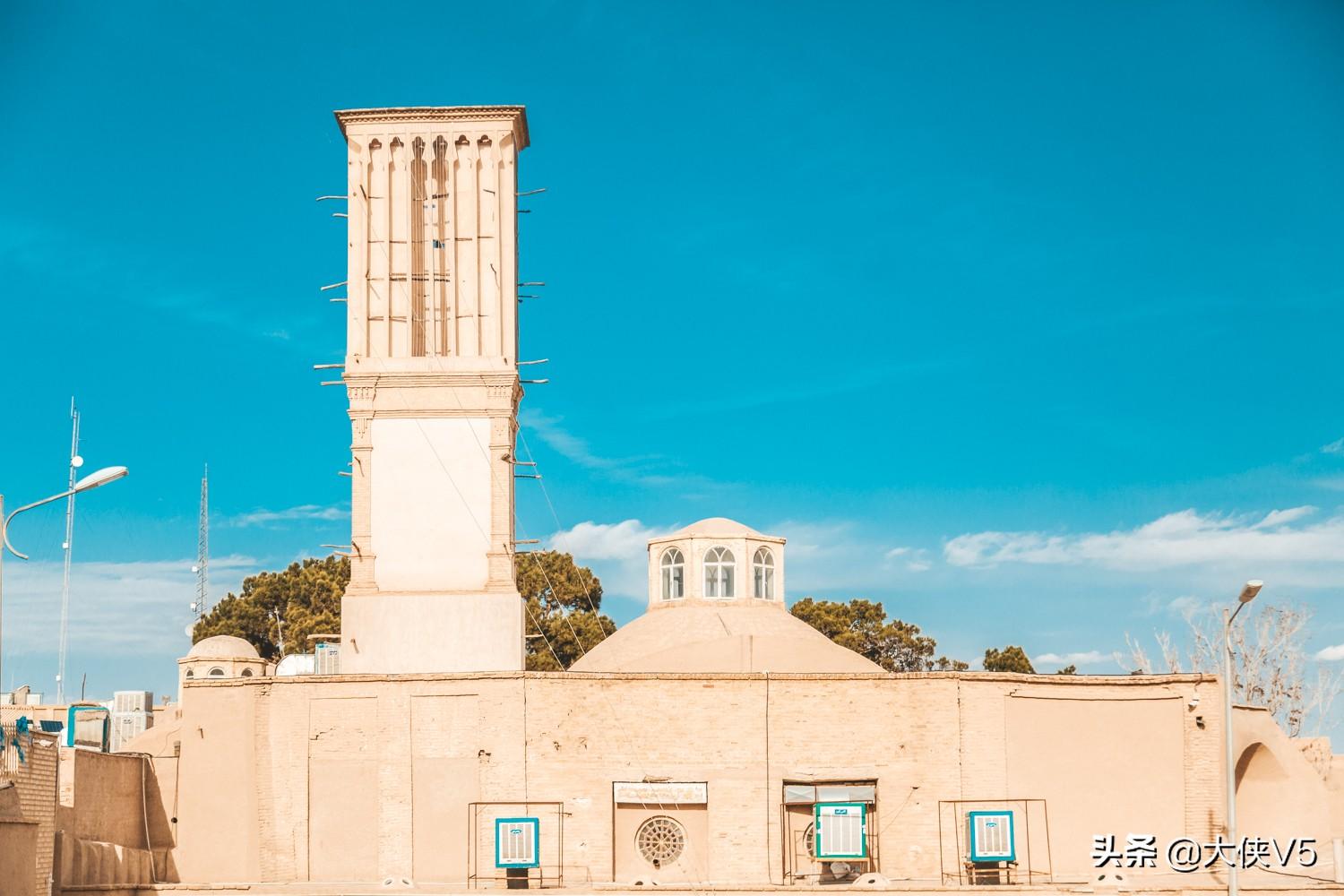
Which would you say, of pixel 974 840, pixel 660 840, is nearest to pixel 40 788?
pixel 660 840

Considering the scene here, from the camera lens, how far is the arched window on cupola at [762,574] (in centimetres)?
4922

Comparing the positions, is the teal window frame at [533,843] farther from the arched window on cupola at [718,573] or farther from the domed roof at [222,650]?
the domed roof at [222,650]

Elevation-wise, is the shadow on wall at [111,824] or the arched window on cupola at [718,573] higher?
the arched window on cupola at [718,573]

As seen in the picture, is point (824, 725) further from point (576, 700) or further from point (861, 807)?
point (576, 700)

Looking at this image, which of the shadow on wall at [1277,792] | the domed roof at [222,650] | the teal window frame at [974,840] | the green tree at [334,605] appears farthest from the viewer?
the green tree at [334,605]

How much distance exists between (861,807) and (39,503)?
1978 cm

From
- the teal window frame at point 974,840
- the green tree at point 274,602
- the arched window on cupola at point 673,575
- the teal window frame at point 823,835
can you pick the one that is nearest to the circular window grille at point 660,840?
the teal window frame at point 823,835

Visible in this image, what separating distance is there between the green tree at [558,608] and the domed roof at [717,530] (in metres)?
13.9

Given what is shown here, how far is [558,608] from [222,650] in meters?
15.5

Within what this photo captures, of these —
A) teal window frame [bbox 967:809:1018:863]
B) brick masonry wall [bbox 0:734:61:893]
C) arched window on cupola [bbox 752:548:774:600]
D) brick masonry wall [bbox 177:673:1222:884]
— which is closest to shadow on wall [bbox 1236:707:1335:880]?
brick masonry wall [bbox 177:673:1222:884]

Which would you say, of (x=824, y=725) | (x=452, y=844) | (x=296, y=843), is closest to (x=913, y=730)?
(x=824, y=725)

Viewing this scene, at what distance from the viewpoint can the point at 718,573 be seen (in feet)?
162

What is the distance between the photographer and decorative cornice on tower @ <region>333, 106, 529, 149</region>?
44.6m

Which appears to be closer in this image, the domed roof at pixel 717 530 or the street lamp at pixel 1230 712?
the street lamp at pixel 1230 712
